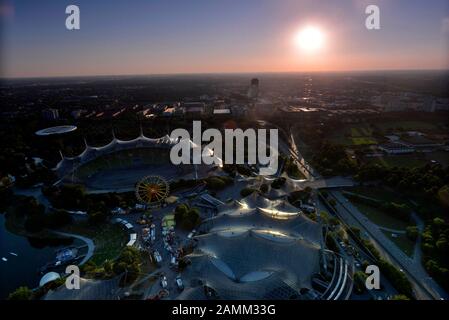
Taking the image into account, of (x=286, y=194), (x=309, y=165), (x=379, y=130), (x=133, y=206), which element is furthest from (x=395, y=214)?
(x=379, y=130)

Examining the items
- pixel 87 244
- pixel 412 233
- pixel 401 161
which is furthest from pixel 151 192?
pixel 401 161

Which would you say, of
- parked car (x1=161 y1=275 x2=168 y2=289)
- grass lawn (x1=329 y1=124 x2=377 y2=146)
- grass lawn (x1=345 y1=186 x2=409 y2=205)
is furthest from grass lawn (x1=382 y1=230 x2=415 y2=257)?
grass lawn (x1=329 y1=124 x2=377 y2=146)

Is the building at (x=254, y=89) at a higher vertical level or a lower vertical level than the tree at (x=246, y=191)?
higher

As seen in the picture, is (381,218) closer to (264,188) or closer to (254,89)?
(264,188)

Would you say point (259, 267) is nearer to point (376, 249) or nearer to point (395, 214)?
point (376, 249)

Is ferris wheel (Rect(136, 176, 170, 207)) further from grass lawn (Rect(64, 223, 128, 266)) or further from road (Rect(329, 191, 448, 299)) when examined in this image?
road (Rect(329, 191, 448, 299))

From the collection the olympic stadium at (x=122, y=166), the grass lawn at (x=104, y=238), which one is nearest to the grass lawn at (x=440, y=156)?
the olympic stadium at (x=122, y=166)

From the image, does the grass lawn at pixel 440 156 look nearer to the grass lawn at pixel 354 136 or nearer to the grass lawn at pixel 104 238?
the grass lawn at pixel 354 136

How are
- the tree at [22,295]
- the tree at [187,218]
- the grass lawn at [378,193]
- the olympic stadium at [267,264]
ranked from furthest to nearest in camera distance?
1. the grass lawn at [378,193]
2. the tree at [187,218]
3. the tree at [22,295]
4. the olympic stadium at [267,264]
